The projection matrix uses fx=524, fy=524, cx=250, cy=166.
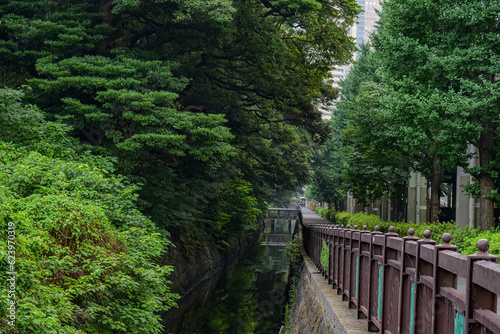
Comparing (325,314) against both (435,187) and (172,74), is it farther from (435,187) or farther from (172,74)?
(435,187)

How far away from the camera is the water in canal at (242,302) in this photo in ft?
56.6

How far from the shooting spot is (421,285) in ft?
15.4

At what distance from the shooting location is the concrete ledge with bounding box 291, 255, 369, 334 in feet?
23.8

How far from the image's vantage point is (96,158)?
12.9m

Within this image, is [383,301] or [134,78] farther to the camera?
[134,78]

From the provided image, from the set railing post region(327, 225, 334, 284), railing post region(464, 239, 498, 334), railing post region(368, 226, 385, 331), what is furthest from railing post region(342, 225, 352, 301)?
railing post region(464, 239, 498, 334)

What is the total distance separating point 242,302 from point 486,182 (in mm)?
11082

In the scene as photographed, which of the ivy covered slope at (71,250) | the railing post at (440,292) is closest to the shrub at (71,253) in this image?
the ivy covered slope at (71,250)

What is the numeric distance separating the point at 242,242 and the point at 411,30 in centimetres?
2823

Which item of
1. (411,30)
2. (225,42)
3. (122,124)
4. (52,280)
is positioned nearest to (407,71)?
(411,30)

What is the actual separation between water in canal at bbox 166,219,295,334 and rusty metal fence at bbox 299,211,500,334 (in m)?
9.16

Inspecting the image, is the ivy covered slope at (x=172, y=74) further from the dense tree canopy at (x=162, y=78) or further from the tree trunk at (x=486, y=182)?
the tree trunk at (x=486, y=182)

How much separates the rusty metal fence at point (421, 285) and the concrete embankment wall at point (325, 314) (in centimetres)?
23

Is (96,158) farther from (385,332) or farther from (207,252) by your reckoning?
(207,252)
